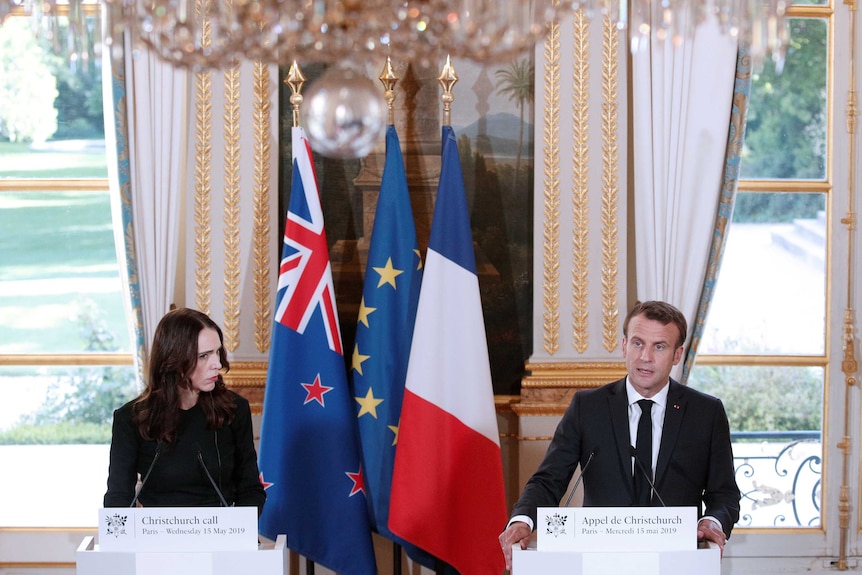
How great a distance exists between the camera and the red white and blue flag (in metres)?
3.77

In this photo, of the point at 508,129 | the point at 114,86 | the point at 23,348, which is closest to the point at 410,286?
the point at 508,129

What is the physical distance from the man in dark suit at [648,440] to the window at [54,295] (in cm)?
216

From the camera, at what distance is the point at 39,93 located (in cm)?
432

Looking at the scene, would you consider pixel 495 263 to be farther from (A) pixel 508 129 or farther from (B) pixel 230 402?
(B) pixel 230 402

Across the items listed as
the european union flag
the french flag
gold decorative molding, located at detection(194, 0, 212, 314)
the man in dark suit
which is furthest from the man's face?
gold decorative molding, located at detection(194, 0, 212, 314)

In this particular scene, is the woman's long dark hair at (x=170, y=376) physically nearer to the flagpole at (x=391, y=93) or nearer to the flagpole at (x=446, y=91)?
the flagpole at (x=391, y=93)

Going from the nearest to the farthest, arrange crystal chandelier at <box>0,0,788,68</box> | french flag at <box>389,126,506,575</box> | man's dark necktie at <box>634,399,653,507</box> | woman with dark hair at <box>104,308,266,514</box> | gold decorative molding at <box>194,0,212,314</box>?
1. crystal chandelier at <box>0,0,788,68</box>
2. man's dark necktie at <box>634,399,653,507</box>
3. woman with dark hair at <box>104,308,266,514</box>
4. french flag at <box>389,126,506,575</box>
5. gold decorative molding at <box>194,0,212,314</box>

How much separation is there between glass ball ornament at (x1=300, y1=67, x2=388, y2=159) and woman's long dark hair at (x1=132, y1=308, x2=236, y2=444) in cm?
147

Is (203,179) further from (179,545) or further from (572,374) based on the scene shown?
(179,545)

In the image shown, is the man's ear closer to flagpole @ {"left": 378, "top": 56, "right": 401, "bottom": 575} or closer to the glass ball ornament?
flagpole @ {"left": 378, "top": 56, "right": 401, "bottom": 575}

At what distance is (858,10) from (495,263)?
6.06 ft

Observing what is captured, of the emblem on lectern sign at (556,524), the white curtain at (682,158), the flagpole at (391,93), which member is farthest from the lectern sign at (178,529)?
the white curtain at (682,158)

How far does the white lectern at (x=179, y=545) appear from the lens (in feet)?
8.07

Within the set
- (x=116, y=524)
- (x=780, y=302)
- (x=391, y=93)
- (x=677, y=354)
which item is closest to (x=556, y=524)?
(x=677, y=354)
